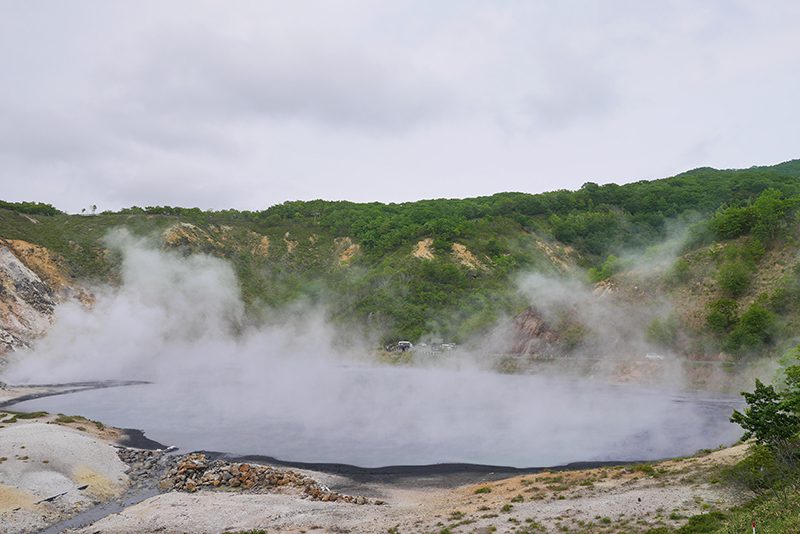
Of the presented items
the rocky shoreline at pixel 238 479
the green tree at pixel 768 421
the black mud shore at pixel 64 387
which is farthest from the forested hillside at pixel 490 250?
the rocky shoreline at pixel 238 479

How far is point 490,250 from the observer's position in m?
98.0

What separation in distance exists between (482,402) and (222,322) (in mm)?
54685

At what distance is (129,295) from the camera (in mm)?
82688

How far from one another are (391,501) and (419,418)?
590 inches

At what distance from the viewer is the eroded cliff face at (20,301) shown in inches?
2512

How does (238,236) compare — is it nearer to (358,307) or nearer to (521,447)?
(358,307)

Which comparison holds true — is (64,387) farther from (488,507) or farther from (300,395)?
(488,507)

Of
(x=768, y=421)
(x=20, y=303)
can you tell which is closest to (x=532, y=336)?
(x=768, y=421)

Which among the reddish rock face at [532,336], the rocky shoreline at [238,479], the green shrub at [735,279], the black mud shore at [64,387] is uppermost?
the green shrub at [735,279]

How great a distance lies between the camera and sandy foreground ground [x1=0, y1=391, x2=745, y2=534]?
2000 cm

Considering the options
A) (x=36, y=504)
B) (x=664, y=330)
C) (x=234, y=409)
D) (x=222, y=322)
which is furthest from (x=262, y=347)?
(x=36, y=504)

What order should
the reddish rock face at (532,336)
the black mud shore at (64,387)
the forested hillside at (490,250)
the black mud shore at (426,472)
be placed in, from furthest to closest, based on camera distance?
the reddish rock face at (532,336) < the forested hillside at (490,250) < the black mud shore at (64,387) < the black mud shore at (426,472)

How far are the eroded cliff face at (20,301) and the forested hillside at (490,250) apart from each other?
6752 mm

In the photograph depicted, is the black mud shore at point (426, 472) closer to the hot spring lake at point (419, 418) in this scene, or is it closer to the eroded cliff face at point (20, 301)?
the hot spring lake at point (419, 418)
